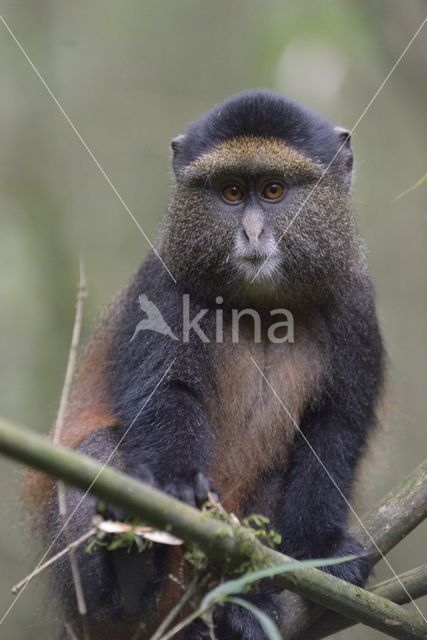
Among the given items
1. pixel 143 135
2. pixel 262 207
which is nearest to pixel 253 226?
pixel 262 207

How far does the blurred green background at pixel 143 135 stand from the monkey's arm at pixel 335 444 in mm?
3216

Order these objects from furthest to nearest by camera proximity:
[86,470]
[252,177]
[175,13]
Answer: [175,13] < [252,177] < [86,470]

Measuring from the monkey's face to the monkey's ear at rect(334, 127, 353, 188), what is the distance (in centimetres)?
18

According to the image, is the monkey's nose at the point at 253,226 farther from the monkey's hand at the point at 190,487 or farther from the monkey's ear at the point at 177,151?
the monkey's hand at the point at 190,487

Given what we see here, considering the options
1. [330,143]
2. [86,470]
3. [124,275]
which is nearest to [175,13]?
[124,275]

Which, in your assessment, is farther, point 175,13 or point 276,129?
point 175,13

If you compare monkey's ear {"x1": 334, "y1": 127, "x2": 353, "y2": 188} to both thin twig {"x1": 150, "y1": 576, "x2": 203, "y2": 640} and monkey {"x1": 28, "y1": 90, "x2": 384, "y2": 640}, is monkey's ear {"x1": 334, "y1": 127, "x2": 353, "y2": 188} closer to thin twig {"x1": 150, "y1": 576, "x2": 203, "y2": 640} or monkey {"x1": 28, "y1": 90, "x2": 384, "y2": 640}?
monkey {"x1": 28, "y1": 90, "x2": 384, "y2": 640}

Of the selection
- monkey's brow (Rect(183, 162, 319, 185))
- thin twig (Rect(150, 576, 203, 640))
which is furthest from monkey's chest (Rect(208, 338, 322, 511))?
thin twig (Rect(150, 576, 203, 640))

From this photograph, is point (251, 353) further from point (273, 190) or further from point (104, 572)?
point (104, 572)

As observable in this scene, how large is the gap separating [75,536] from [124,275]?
18.3 ft

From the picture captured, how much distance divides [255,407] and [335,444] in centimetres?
48

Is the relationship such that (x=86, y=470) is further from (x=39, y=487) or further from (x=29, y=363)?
(x=29, y=363)

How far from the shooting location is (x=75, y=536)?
5.05 metres

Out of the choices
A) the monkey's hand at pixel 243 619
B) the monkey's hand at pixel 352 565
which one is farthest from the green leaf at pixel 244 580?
A: the monkey's hand at pixel 352 565
